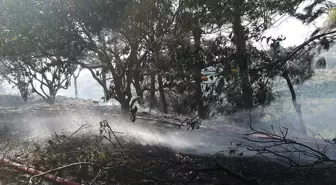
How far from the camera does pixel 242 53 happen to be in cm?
545

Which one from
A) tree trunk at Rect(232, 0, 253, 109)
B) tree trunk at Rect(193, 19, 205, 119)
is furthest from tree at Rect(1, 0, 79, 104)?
tree trunk at Rect(232, 0, 253, 109)

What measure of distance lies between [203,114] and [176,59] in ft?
3.30

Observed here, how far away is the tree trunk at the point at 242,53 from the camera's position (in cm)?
540

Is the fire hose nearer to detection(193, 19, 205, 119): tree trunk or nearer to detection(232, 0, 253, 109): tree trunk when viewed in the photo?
detection(193, 19, 205, 119): tree trunk

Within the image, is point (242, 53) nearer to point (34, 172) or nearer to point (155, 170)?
point (155, 170)

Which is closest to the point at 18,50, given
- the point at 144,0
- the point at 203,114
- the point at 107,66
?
the point at 107,66

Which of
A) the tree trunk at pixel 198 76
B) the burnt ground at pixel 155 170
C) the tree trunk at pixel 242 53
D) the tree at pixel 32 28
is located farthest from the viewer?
the tree at pixel 32 28

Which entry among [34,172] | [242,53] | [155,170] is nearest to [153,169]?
[155,170]

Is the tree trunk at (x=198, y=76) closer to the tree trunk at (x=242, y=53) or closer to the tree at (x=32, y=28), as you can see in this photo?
the tree trunk at (x=242, y=53)

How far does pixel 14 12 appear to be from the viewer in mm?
8078

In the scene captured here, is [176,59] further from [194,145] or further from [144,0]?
[194,145]

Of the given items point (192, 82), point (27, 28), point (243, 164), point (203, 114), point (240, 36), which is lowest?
point (243, 164)

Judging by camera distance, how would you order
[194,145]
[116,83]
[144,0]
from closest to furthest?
[144,0], [194,145], [116,83]

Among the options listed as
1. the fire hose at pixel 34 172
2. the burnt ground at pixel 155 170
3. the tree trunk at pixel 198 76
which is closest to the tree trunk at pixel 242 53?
the tree trunk at pixel 198 76
